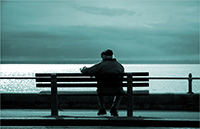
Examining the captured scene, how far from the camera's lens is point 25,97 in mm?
9688

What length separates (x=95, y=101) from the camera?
387 inches

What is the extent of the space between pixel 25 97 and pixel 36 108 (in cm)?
46

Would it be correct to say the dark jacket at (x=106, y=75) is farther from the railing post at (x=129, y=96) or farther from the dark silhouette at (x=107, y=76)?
the railing post at (x=129, y=96)

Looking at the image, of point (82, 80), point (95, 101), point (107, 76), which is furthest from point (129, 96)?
point (95, 101)

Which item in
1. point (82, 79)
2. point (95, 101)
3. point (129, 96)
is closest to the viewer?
point (82, 79)

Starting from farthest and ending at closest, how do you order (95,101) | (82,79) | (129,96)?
(95,101) < (129,96) < (82,79)

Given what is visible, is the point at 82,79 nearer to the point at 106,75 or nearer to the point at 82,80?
the point at 82,80

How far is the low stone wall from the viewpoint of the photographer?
9.61m

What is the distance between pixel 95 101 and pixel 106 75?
265cm

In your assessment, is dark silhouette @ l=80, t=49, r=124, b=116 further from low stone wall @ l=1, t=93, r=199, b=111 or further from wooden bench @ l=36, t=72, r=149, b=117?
low stone wall @ l=1, t=93, r=199, b=111

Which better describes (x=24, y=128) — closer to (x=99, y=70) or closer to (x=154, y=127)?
(x=99, y=70)

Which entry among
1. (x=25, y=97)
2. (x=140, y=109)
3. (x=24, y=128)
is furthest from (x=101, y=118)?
(x=25, y=97)

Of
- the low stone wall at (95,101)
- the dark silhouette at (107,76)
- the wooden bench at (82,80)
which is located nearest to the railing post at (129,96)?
the wooden bench at (82,80)

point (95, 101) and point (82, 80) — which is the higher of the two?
point (82, 80)
